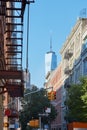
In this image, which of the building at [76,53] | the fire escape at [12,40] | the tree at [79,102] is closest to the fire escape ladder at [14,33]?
the fire escape at [12,40]

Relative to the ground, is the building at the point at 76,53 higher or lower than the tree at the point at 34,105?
higher

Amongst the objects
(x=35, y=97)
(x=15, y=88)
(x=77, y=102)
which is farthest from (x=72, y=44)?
(x=15, y=88)

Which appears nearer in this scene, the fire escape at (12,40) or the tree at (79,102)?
the fire escape at (12,40)

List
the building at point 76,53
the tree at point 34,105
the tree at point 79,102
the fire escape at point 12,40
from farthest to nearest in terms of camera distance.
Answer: the tree at point 34,105 < the building at point 76,53 < the tree at point 79,102 < the fire escape at point 12,40

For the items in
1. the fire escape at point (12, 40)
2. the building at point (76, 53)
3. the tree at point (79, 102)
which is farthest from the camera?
the building at point (76, 53)

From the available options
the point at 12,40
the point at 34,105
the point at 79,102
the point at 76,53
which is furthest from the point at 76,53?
the point at 12,40

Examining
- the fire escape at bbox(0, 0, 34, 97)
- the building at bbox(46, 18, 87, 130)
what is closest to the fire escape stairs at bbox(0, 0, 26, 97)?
the fire escape at bbox(0, 0, 34, 97)

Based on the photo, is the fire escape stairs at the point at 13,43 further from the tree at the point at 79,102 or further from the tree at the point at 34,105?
the tree at the point at 34,105

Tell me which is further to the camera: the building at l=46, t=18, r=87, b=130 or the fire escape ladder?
the building at l=46, t=18, r=87, b=130

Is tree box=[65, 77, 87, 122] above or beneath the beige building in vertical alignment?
beneath

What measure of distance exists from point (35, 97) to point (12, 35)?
66681 mm

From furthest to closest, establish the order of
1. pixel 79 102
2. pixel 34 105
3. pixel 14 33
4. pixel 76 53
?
pixel 76 53
pixel 34 105
pixel 79 102
pixel 14 33

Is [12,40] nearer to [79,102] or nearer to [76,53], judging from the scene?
[79,102]

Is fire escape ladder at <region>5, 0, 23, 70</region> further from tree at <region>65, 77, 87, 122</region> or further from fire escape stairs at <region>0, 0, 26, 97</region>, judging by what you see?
tree at <region>65, 77, 87, 122</region>
